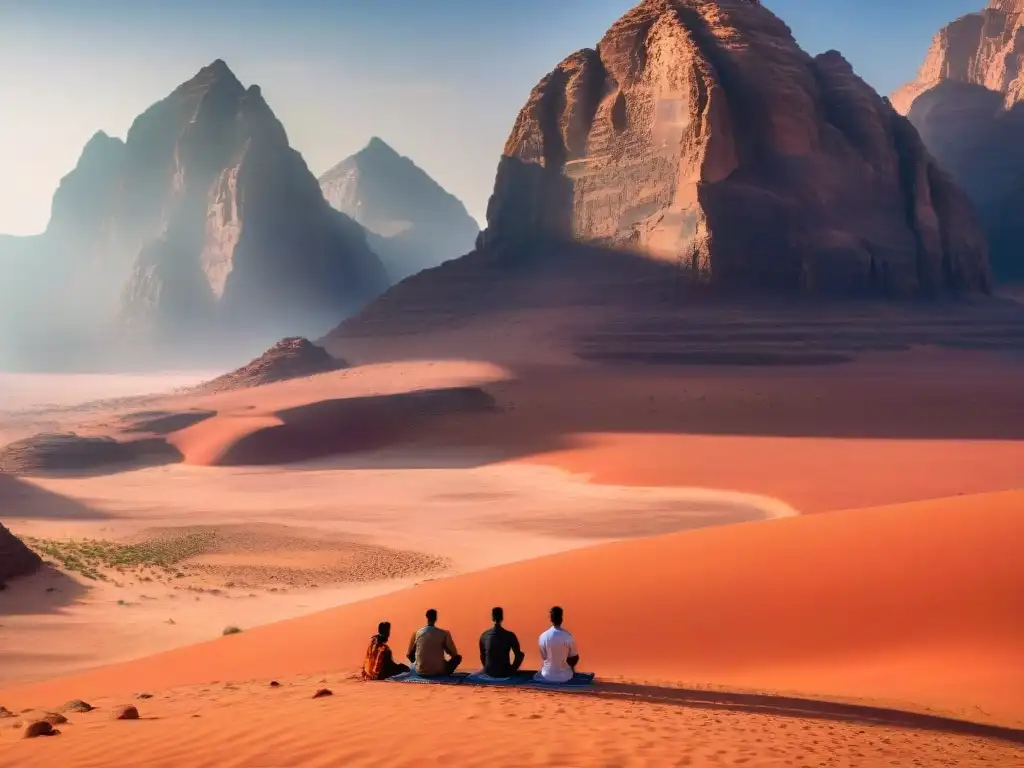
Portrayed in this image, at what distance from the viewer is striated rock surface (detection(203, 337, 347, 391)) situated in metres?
61.1

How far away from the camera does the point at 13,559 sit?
20.0 m

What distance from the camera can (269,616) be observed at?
18062 millimetres

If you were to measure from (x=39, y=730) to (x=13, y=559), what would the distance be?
13.6 m

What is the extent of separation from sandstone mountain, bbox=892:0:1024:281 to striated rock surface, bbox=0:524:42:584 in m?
92.8

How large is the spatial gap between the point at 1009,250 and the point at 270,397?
246 ft

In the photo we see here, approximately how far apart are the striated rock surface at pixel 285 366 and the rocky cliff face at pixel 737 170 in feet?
58.1

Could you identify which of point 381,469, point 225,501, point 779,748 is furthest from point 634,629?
point 381,469

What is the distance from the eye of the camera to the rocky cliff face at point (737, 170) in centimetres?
6072

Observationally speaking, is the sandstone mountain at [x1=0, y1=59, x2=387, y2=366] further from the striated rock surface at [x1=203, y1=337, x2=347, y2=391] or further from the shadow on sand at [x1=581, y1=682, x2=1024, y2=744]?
the shadow on sand at [x1=581, y1=682, x2=1024, y2=744]

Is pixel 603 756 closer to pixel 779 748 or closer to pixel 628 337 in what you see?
pixel 779 748

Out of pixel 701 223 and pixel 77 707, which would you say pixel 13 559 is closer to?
pixel 77 707

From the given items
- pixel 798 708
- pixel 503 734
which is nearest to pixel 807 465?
pixel 798 708

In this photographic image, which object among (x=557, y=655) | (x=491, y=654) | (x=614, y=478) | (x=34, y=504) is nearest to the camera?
(x=557, y=655)

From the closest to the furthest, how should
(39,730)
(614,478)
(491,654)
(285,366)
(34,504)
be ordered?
(39,730) → (491,654) → (34,504) → (614,478) → (285,366)
